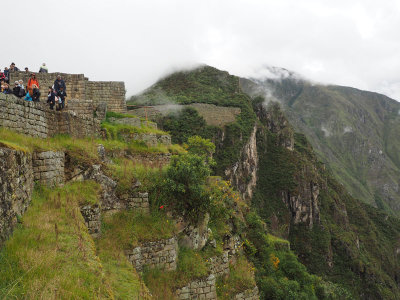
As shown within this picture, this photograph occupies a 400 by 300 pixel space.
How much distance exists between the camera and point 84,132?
34.3ft

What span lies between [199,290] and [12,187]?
627 centimetres

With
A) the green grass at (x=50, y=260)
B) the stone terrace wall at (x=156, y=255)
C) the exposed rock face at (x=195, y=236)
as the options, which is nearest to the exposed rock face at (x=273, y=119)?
the exposed rock face at (x=195, y=236)

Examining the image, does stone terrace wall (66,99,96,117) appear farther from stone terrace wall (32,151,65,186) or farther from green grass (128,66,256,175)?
green grass (128,66,256,175)

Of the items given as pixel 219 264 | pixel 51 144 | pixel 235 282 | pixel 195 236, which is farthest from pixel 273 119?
pixel 51 144

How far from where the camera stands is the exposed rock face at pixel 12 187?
14.5ft

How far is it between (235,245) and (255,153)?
93671mm

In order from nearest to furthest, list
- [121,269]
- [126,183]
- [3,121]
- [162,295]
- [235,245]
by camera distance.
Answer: [121,269]
[3,121]
[162,295]
[126,183]
[235,245]

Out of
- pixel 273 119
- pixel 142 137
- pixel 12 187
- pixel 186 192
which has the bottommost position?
pixel 186 192

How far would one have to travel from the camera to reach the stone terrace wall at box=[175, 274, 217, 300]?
8147 mm

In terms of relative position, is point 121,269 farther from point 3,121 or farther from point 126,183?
point 3,121

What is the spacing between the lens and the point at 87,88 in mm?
15883

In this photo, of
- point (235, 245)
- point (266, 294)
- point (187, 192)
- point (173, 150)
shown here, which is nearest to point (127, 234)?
point (187, 192)

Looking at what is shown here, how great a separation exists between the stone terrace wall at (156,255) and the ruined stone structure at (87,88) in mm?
9801

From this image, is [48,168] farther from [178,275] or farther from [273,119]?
[273,119]
